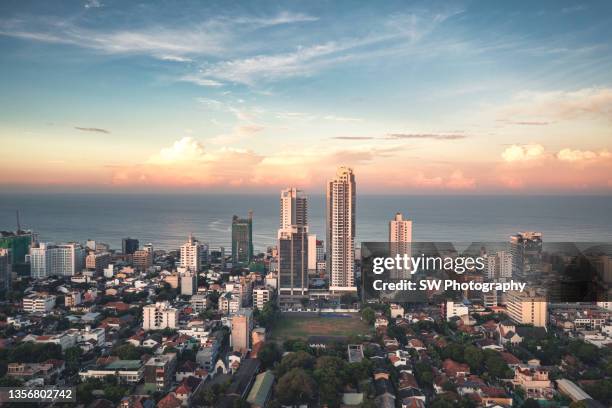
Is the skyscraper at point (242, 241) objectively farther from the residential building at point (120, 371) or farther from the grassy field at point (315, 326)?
the residential building at point (120, 371)

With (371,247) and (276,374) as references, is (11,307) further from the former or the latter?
(371,247)

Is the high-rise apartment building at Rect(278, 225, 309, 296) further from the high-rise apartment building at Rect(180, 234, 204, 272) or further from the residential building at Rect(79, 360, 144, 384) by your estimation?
the residential building at Rect(79, 360, 144, 384)

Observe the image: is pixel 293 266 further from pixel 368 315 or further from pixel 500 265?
pixel 500 265

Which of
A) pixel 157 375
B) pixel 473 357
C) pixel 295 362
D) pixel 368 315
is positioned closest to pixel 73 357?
pixel 157 375

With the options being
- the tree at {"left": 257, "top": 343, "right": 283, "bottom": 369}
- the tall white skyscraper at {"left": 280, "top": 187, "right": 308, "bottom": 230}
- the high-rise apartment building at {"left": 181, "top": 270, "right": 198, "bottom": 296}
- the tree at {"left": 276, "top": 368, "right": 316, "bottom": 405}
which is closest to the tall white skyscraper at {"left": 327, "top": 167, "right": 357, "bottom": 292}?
the tall white skyscraper at {"left": 280, "top": 187, "right": 308, "bottom": 230}

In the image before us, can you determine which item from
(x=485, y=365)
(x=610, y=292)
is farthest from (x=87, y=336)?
(x=610, y=292)

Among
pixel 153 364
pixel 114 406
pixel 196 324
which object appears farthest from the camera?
pixel 196 324
